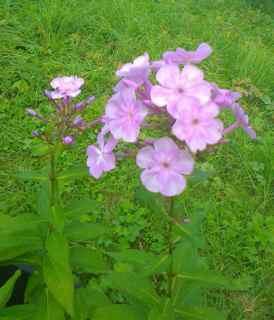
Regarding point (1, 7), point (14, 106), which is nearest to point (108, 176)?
point (14, 106)

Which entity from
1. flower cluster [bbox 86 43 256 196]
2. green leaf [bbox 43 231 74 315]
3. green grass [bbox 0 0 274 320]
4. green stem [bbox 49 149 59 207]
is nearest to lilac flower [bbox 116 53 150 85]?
flower cluster [bbox 86 43 256 196]

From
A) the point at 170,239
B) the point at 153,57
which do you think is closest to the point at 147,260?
the point at 170,239

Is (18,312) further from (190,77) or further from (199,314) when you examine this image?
(190,77)

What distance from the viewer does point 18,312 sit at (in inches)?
58.4

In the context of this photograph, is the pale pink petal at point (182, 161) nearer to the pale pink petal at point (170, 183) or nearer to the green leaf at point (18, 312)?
the pale pink petal at point (170, 183)

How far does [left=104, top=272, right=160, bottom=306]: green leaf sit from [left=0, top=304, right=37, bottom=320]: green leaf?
12.0 inches

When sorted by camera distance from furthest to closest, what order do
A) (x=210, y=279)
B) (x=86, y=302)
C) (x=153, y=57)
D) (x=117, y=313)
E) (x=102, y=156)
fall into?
(x=153, y=57) → (x=86, y=302) → (x=117, y=313) → (x=210, y=279) → (x=102, y=156)

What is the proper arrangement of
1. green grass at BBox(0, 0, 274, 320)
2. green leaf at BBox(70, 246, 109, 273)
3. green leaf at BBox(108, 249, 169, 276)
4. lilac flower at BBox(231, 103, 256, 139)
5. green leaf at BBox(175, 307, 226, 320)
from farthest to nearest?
1. green grass at BBox(0, 0, 274, 320)
2. green leaf at BBox(70, 246, 109, 273)
3. green leaf at BBox(175, 307, 226, 320)
4. green leaf at BBox(108, 249, 169, 276)
5. lilac flower at BBox(231, 103, 256, 139)

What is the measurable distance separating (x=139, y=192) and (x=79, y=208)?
324 mm

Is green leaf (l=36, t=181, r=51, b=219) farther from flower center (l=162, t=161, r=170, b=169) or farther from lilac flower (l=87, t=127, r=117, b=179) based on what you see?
flower center (l=162, t=161, r=170, b=169)

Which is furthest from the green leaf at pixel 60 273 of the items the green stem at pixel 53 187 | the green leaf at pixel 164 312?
the green leaf at pixel 164 312

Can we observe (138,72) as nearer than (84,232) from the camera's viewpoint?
Yes

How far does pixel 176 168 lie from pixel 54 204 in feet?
1.68

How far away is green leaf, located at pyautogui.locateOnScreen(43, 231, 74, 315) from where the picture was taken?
4.46ft
